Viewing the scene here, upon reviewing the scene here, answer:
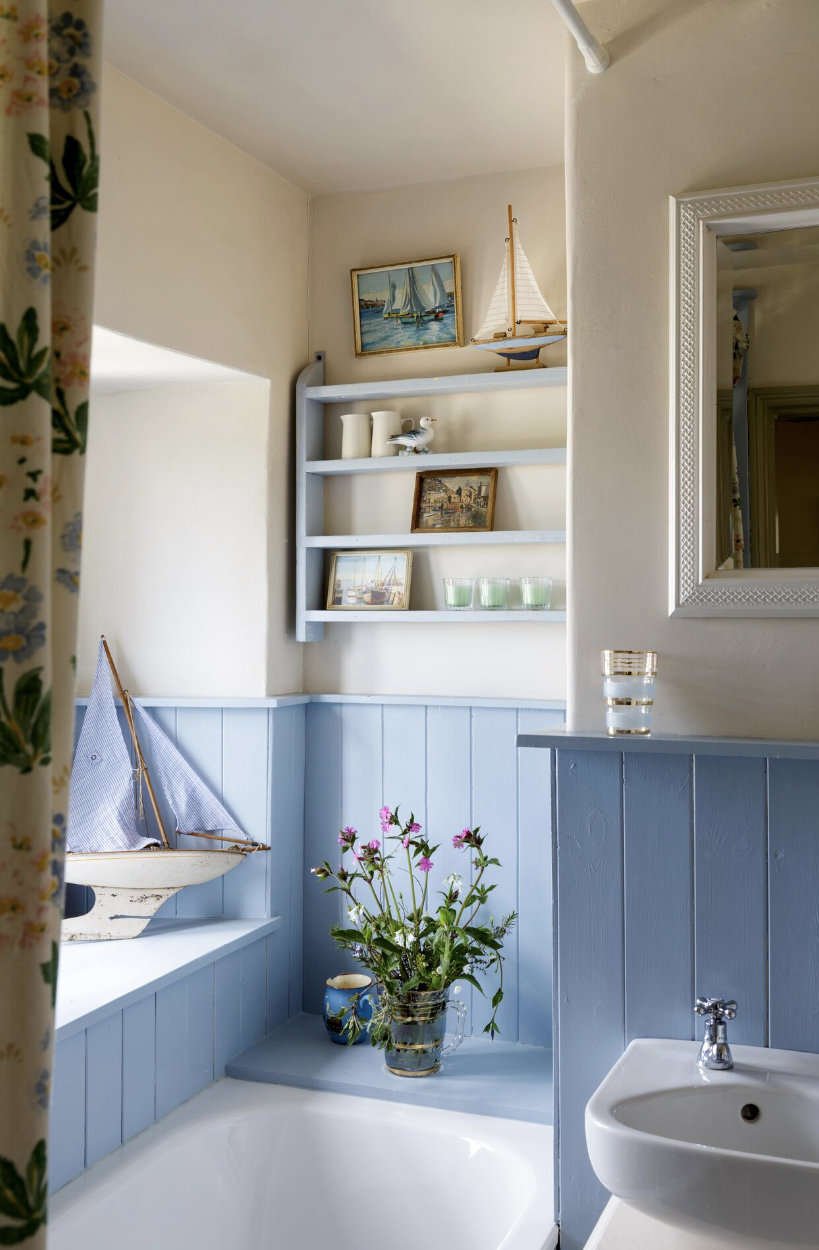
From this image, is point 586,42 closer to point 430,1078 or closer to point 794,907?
point 794,907

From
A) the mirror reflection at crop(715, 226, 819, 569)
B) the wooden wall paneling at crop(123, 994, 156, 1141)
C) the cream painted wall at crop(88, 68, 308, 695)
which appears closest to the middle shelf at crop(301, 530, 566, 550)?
the cream painted wall at crop(88, 68, 308, 695)

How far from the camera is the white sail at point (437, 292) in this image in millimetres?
2637

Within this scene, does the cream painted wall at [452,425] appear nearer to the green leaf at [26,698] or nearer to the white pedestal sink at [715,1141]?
the white pedestal sink at [715,1141]

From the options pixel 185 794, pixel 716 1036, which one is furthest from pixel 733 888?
pixel 185 794

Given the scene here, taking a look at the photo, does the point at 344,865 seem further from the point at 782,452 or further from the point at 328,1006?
the point at 782,452

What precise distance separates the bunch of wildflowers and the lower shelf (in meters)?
0.46

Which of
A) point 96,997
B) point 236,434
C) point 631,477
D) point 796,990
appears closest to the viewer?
point 796,990

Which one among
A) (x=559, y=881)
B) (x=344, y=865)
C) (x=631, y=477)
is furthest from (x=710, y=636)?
(x=344, y=865)

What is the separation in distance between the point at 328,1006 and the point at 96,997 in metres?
0.67

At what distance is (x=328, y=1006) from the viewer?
8.12 ft

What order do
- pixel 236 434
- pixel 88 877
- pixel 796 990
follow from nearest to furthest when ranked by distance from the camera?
pixel 796 990 → pixel 88 877 → pixel 236 434

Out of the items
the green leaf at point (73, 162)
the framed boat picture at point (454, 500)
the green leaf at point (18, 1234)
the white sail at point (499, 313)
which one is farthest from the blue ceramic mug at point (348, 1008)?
the green leaf at point (73, 162)

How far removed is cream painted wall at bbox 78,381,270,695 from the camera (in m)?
2.65

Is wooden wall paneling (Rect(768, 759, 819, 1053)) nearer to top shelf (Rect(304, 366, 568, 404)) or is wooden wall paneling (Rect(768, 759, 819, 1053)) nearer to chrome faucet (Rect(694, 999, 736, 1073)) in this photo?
chrome faucet (Rect(694, 999, 736, 1073))
